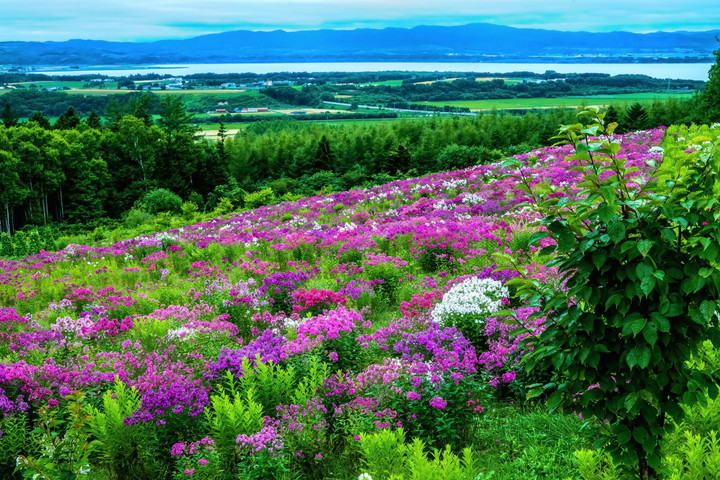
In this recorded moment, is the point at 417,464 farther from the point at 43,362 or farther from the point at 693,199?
the point at 43,362

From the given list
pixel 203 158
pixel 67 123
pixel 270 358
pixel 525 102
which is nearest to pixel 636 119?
pixel 203 158

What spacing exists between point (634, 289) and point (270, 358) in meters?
4.41

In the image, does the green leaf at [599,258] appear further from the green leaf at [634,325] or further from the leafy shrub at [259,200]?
the leafy shrub at [259,200]

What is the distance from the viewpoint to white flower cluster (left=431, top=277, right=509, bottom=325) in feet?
25.7

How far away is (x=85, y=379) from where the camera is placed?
20.8 feet

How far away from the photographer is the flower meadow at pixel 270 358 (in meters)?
5.16

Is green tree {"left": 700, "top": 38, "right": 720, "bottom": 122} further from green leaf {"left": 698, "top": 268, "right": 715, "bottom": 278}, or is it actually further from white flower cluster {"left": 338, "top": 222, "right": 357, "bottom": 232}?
green leaf {"left": 698, "top": 268, "right": 715, "bottom": 278}

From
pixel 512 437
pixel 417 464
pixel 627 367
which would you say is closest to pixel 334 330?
pixel 512 437

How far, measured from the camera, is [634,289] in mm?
3160

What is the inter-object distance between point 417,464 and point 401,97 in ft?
585

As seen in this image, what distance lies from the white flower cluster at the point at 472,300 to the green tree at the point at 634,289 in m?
4.14

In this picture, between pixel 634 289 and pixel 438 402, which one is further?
pixel 438 402

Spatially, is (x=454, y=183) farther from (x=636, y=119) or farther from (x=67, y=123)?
(x=67, y=123)

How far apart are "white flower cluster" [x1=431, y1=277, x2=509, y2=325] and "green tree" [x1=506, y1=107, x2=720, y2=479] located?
414 centimetres
